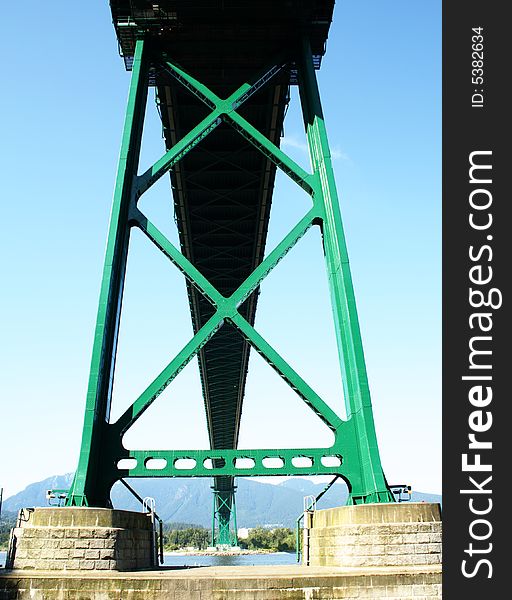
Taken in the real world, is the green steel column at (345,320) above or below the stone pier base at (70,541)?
above

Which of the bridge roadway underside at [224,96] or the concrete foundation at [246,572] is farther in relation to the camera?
the bridge roadway underside at [224,96]

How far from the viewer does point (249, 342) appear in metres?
14.5

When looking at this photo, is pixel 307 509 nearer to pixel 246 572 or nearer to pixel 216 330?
pixel 246 572

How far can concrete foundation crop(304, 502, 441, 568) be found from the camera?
10.8 meters

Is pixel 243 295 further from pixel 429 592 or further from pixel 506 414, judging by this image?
pixel 506 414

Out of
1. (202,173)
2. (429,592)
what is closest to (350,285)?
(429,592)

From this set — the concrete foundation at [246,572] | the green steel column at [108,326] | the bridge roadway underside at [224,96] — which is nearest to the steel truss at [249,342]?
the green steel column at [108,326]

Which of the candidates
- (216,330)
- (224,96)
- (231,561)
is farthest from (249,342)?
(231,561)

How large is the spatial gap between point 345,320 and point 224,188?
12.6 m

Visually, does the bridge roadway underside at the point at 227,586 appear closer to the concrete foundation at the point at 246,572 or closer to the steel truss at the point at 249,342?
the concrete foundation at the point at 246,572

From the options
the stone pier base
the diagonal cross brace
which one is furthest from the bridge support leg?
the stone pier base

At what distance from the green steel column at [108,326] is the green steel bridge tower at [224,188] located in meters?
0.02

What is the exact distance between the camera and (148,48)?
17.7m

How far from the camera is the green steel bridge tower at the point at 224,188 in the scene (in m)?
13.4
